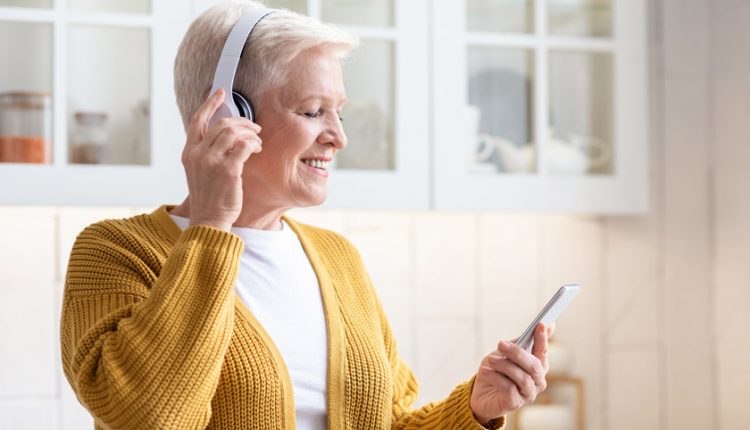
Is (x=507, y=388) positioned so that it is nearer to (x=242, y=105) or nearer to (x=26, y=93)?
(x=242, y=105)

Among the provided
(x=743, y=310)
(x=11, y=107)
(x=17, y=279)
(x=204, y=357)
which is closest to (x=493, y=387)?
(x=204, y=357)

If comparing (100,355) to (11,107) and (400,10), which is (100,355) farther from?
(400,10)

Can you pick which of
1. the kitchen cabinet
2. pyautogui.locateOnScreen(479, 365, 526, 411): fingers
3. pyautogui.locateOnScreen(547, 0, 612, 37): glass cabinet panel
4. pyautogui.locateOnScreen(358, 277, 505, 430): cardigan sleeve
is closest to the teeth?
pyautogui.locateOnScreen(358, 277, 505, 430): cardigan sleeve

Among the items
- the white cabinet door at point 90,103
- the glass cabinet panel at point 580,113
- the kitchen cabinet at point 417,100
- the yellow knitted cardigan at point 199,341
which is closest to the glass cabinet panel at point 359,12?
the kitchen cabinet at point 417,100

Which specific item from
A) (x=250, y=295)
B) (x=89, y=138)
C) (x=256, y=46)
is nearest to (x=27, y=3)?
(x=89, y=138)

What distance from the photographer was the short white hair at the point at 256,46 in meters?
1.25

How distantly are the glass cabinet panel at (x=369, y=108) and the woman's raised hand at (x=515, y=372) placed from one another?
0.81 meters

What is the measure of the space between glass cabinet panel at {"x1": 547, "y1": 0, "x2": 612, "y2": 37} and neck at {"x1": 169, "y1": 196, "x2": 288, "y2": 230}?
1079 millimetres

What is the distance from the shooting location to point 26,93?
181 cm

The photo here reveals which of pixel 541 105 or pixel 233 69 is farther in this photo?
pixel 541 105

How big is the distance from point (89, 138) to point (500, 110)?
2.79 ft

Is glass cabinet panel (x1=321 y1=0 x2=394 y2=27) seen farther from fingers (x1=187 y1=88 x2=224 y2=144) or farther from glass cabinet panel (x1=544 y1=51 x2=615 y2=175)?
fingers (x1=187 y1=88 x2=224 y2=144)

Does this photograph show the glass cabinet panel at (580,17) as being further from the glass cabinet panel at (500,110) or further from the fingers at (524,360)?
the fingers at (524,360)

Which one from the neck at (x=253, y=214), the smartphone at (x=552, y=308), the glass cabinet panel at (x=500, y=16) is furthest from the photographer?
the glass cabinet panel at (x=500, y=16)
